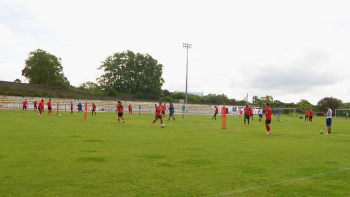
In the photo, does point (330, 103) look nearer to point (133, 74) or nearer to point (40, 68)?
point (133, 74)

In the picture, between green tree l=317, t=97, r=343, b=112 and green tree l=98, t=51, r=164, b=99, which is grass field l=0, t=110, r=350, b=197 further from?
green tree l=317, t=97, r=343, b=112

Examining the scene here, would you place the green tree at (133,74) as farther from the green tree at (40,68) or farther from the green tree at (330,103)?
the green tree at (330,103)

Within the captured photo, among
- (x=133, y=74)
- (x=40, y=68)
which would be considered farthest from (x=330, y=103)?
(x=40, y=68)

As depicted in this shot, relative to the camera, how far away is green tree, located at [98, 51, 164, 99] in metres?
80.1

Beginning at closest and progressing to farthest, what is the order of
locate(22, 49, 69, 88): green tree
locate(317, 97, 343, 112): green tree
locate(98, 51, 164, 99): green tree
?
locate(22, 49, 69, 88): green tree → locate(98, 51, 164, 99): green tree → locate(317, 97, 343, 112): green tree

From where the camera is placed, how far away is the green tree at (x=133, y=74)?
8012cm

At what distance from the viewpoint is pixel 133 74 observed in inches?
3287

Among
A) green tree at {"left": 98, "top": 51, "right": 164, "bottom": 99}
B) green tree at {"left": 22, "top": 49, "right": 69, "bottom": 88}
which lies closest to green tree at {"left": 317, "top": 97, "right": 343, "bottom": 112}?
green tree at {"left": 98, "top": 51, "right": 164, "bottom": 99}

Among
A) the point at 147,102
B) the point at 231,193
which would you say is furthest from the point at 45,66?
the point at 231,193

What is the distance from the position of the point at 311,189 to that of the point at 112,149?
19.4 ft

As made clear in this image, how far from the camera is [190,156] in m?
7.62

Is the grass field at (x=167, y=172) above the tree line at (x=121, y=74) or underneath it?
underneath

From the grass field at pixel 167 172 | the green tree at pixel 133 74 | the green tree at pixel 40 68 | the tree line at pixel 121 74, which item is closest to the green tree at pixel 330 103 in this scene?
the tree line at pixel 121 74

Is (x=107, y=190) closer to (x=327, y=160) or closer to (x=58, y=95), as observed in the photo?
(x=327, y=160)
